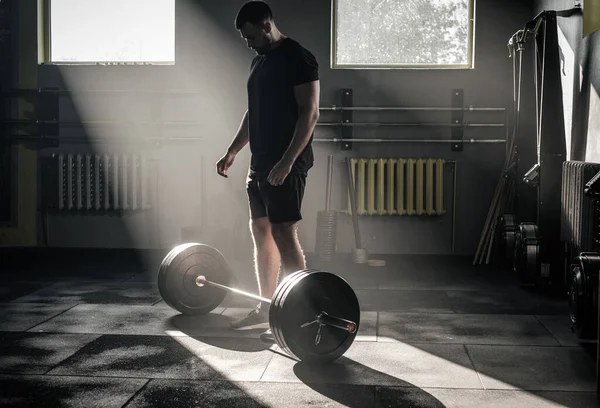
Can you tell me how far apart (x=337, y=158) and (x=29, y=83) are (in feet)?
8.35

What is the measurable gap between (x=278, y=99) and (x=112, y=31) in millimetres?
3465

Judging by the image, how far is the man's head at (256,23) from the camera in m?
2.80

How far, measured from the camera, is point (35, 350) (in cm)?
275

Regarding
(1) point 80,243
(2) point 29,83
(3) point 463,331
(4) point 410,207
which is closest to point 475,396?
(3) point 463,331

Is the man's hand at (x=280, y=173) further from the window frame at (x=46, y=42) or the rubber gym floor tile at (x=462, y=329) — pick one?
the window frame at (x=46, y=42)

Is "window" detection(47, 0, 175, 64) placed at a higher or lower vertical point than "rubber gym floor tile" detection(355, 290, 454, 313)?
higher

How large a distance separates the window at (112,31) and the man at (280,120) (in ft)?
10.1

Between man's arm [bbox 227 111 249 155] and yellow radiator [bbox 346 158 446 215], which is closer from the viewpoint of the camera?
man's arm [bbox 227 111 249 155]

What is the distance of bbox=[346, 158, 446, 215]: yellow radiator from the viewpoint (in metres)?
5.45

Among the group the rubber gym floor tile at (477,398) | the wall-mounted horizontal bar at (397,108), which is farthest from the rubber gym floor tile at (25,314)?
the wall-mounted horizontal bar at (397,108)

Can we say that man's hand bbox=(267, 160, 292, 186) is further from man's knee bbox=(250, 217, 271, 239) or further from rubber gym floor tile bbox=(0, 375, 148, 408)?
rubber gym floor tile bbox=(0, 375, 148, 408)

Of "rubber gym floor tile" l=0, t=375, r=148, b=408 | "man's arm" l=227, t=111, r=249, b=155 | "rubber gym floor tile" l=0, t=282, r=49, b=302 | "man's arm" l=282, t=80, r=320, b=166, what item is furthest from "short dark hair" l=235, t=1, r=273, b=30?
"rubber gym floor tile" l=0, t=282, r=49, b=302

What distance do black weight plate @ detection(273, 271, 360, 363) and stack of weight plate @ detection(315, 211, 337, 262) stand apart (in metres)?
2.60

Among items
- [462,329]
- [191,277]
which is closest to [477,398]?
[462,329]
